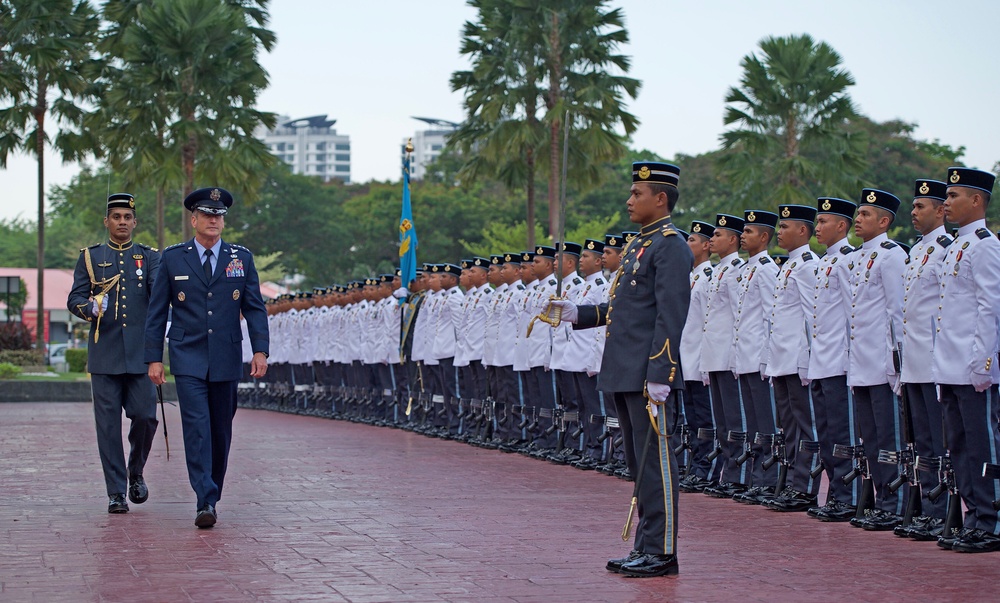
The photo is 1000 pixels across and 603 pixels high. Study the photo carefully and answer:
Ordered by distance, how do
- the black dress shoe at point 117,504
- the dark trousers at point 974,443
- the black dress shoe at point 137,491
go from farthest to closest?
the black dress shoe at point 137,491
the black dress shoe at point 117,504
the dark trousers at point 974,443

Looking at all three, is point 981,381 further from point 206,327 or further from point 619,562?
point 206,327

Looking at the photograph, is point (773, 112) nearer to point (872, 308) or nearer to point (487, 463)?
point (487, 463)

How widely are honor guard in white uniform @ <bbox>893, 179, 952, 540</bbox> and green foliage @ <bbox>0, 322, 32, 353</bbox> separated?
29.2 meters

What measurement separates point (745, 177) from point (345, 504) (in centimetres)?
1998

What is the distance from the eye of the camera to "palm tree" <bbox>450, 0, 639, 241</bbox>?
27562 millimetres

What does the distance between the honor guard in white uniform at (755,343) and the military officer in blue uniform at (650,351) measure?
3.37 meters

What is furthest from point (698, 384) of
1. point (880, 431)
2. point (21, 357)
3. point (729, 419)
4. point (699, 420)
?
point (21, 357)

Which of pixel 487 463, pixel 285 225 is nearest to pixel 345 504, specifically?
pixel 487 463

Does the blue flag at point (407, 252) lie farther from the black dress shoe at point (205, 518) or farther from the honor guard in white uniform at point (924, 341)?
the honor guard in white uniform at point (924, 341)

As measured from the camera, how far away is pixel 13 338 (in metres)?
34.7

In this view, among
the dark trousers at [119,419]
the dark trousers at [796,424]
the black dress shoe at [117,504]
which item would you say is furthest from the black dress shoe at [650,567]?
the dark trousers at [119,419]

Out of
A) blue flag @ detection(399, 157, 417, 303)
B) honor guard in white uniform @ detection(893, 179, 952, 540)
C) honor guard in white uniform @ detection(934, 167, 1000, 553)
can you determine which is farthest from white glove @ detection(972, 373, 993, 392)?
blue flag @ detection(399, 157, 417, 303)

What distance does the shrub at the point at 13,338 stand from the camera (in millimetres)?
34469

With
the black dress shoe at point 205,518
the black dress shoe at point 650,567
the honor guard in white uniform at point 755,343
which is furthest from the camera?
the honor guard in white uniform at point 755,343
